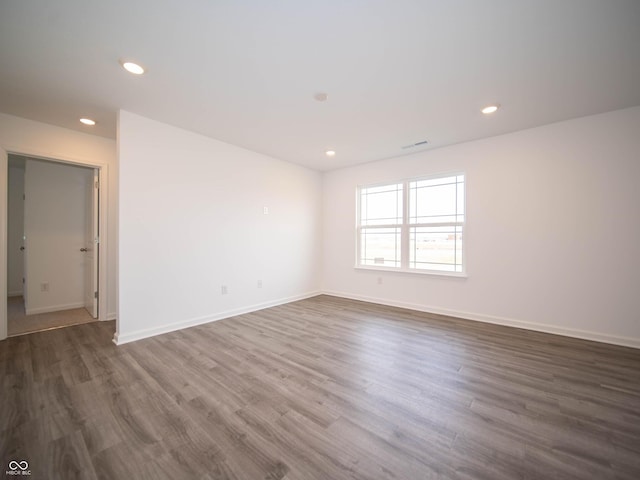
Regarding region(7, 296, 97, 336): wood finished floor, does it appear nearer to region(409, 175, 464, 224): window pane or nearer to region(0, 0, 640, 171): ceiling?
region(0, 0, 640, 171): ceiling

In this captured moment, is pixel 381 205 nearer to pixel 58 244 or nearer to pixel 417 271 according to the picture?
pixel 417 271

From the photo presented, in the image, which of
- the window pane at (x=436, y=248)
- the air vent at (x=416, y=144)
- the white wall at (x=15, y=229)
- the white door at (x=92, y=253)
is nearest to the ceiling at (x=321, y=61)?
the air vent at (x=416, y=144)

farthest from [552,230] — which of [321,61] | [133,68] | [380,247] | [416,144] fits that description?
[133,68]

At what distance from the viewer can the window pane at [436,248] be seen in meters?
3.95

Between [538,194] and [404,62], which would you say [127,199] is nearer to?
[404,62]

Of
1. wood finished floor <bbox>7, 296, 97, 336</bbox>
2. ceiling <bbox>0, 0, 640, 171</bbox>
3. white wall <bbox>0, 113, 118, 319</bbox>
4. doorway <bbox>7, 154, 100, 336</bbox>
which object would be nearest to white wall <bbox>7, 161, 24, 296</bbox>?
doorway <bbox>7, 154, 100, 336</bbox>

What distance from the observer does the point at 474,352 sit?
8.66 feet

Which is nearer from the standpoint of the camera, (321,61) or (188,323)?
(321,61)

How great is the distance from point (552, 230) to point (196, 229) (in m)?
4.65

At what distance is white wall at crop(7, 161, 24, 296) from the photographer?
4.95 meters

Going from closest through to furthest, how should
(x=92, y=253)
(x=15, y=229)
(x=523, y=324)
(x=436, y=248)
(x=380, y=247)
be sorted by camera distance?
1. (x=523, y=324)
2. (x=92, y=253)
3. (x=436, y=248)
4. (x=380, y=247)
5. (x=15, y=229)

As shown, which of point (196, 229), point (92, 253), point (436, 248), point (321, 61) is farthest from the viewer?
point (436, 248)

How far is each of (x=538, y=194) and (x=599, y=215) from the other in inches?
24.3

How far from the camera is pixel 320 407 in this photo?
69.7 inches
